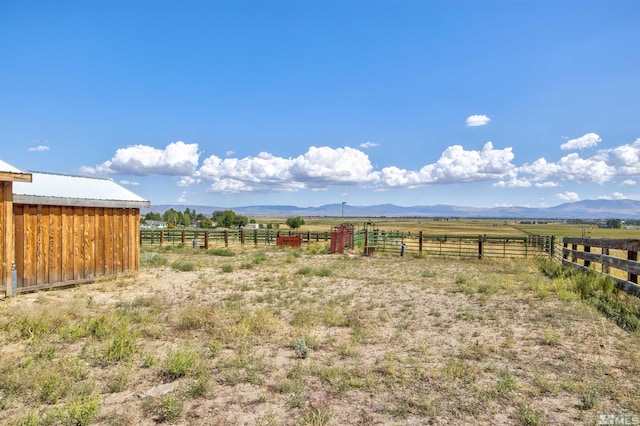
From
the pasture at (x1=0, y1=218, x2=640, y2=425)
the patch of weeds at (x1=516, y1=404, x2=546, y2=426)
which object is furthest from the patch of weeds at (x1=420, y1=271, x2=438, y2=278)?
the patch of weeds at (x1=516, y1=404, x2=546, y2=426)

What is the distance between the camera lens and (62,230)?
12172mm

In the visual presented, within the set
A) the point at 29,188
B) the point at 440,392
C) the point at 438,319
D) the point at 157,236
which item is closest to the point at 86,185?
the point at 29,188

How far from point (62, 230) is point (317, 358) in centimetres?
996

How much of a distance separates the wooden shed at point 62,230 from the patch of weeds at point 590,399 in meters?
12.5

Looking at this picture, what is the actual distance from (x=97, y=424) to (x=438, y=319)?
685 centimetres

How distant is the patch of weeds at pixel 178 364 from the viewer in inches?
222

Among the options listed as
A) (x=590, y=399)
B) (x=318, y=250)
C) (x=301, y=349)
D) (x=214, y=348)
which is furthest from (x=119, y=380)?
(x=318, y=250)

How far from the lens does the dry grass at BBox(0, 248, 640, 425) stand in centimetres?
462

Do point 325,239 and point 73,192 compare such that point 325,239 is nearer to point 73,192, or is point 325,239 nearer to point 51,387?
point 73,192

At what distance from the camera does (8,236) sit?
404 inches

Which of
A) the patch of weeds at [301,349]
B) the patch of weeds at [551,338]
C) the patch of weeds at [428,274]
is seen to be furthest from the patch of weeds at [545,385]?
the patch of weeds at [428,274]

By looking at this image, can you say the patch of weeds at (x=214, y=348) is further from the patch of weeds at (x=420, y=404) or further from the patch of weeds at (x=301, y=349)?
the patch of weeds at (x=420, y=404)

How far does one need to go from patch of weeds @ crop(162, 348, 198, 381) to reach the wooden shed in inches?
291

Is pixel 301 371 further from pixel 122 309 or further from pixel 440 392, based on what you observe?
pixel 122 309
